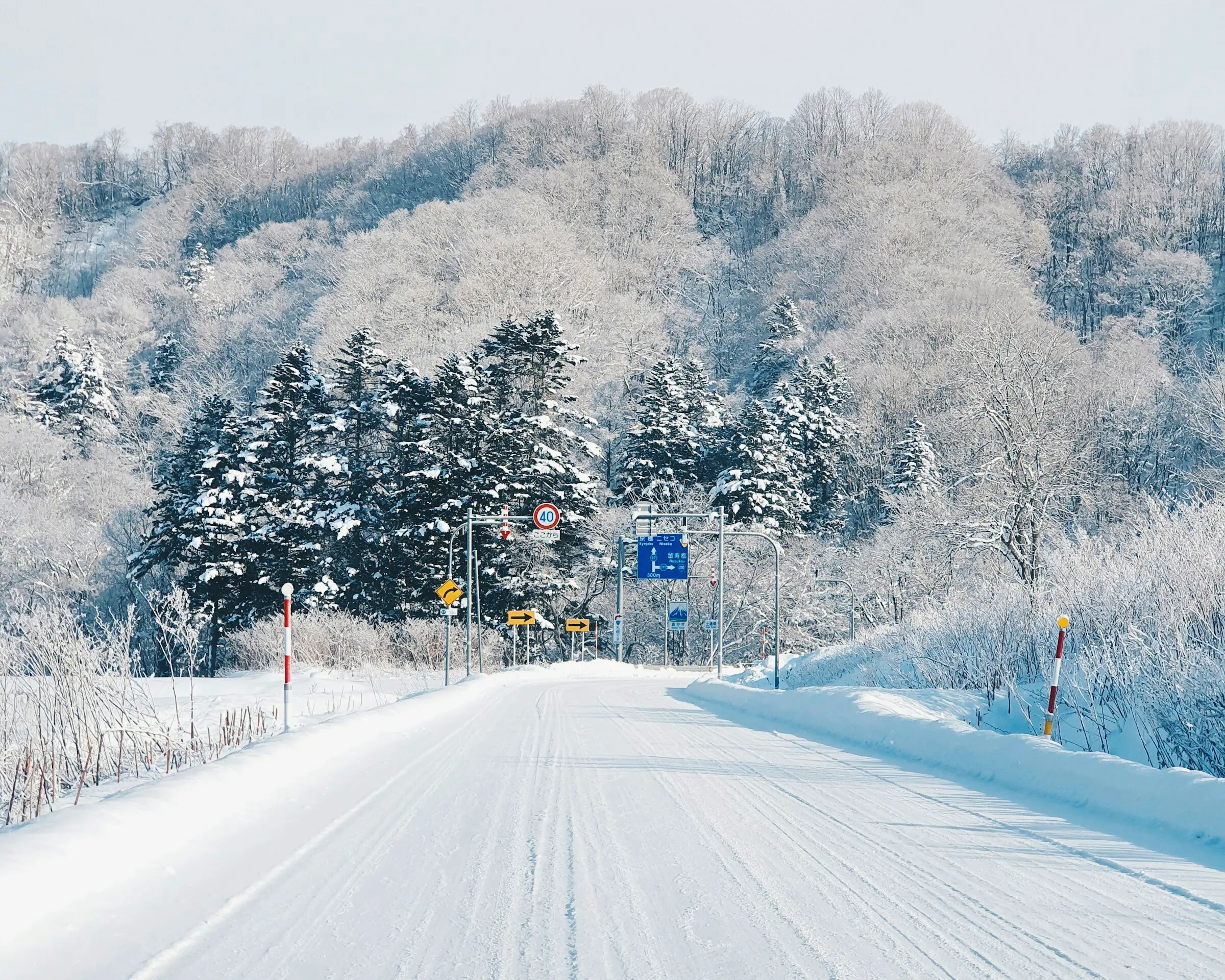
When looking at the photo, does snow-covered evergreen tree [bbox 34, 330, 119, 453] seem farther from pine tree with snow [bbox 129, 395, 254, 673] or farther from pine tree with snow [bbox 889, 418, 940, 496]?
pine tree with snow [bbox 889, 418, 940, 496]

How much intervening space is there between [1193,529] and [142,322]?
3975 inches

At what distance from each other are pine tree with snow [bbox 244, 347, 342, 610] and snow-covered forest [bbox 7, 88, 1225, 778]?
199mm

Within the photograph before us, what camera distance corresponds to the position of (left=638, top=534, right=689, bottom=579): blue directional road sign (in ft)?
148

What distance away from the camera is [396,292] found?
8700 cm

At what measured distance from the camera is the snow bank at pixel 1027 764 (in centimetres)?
623

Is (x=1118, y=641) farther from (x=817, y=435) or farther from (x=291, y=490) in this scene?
(x=817, y=435)

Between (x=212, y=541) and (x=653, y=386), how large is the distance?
26.2 metres

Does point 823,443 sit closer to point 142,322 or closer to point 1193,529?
point 1193,529

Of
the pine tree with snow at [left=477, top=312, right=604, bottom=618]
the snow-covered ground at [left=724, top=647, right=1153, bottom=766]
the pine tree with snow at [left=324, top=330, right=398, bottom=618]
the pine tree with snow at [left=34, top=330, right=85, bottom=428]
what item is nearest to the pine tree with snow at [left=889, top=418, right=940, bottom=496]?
the pine tree with snow at [left=477, top=312, right=604, bottom=618]

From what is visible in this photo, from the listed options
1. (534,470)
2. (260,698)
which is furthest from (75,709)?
(534,470)

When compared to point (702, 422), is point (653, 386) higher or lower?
higher

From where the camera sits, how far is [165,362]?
90.5m

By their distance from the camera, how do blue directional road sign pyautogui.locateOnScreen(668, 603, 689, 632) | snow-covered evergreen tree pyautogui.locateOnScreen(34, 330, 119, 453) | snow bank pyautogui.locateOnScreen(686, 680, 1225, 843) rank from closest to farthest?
1. snow bank pyautogui.locateOnScreen(686, 680, 1225, 843)
2. blue directional road sign pyautogui.locateOnScreen(668, 603, 689, 632)
3. snow-covered evergreen tree pyautogui.locateOnScreen(34, 330, 119, 453)

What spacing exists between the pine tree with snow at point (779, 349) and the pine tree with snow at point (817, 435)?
14394mm
